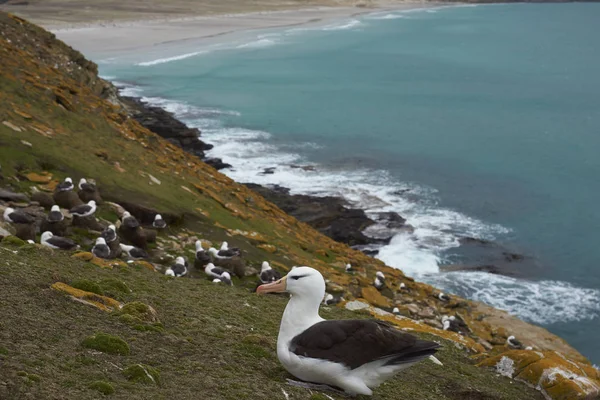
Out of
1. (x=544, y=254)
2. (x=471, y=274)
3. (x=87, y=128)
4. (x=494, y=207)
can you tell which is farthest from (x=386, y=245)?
(x=87, y=128)

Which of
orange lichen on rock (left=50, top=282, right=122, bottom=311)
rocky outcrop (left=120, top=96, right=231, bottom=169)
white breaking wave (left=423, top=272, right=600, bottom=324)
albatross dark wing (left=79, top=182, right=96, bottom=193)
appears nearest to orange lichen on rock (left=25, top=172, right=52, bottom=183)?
albatross dark wing (left=79, top=182, right=96, bottom=193)

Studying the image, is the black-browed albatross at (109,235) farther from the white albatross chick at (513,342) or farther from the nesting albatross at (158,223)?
the white albatross chick at (513,342)

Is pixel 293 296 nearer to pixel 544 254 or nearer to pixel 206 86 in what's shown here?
pixel 544 254

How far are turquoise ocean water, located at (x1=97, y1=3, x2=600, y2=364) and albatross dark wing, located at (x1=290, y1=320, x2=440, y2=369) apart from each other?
30.6 m

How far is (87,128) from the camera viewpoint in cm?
3462

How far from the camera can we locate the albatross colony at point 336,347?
10.8m

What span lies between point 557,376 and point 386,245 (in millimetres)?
32277


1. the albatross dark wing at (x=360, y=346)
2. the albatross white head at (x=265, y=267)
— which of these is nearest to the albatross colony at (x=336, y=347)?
the albatross dark wing at (x=360, y=346)

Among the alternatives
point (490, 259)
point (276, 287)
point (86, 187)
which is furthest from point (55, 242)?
point (490, 259)

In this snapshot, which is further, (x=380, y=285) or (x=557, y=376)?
(x=380, y=285)

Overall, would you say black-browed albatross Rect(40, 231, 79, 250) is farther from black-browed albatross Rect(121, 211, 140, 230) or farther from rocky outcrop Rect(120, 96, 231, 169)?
rocky outcrop Rect(120, 96, 231, 169)

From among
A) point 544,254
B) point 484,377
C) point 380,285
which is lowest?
point 544,254

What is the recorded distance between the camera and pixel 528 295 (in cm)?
4278

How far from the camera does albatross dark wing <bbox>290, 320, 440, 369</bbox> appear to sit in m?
10.8
